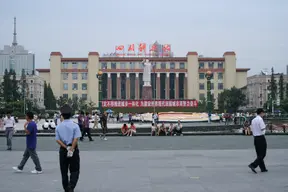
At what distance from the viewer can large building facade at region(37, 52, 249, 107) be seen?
338ft

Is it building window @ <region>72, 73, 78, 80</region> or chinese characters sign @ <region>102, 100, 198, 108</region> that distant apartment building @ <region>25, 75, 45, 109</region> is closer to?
building window @ <region>72, 73, 78, 80</region>

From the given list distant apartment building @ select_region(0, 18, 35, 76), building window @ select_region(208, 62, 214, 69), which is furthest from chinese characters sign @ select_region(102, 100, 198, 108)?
distant apartment building @ select_region(0, 18, 35, 76)

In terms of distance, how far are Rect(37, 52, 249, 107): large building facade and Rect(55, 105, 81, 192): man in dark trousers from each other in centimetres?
9478

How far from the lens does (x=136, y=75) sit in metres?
104

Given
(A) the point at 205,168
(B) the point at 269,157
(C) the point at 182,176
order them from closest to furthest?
(C) the point at 182,176 → (A) the point at 205,168 → (B) the point at 269,157

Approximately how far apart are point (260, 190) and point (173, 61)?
9638 centimetres

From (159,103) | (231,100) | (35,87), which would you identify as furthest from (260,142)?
(35,87)

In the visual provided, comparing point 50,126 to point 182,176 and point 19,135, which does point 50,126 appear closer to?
point 19,135

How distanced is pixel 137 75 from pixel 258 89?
94.2 ft

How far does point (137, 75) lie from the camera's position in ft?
342

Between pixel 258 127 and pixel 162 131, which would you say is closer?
pixel 258 127

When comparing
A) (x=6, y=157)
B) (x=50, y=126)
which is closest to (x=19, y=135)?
(x=50, y=126)

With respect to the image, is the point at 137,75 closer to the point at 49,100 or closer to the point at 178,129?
the point at 49,100

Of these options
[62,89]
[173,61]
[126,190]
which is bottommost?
[126,190]
